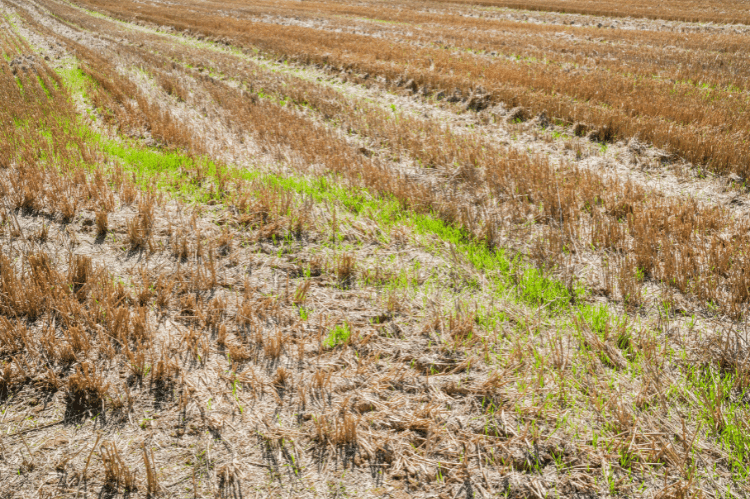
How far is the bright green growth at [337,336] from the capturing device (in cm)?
363

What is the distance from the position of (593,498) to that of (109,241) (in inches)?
207

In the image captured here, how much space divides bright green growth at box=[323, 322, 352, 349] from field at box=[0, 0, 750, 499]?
26 millimetres

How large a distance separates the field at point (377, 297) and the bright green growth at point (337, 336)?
0.03 meters

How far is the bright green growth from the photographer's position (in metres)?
3.63

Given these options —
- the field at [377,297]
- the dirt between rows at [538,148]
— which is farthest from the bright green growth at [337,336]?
the dirt between rows at [538,148]

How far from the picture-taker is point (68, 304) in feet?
12.3

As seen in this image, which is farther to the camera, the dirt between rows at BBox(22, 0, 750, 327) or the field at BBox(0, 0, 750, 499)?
the dirt between rows at BBox(22, 0, 750, 327)

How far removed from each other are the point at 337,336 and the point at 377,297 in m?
0.68

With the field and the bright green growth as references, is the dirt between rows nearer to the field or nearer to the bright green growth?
the field

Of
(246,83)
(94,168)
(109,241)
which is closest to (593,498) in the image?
(109,241)

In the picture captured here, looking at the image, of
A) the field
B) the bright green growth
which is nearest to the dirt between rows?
the field

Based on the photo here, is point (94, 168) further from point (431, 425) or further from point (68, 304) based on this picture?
point (431, 425)

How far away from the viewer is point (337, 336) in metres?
3.73

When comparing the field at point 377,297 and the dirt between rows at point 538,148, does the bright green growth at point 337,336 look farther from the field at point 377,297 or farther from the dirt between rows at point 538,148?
the dirt between rows at point 538,148
